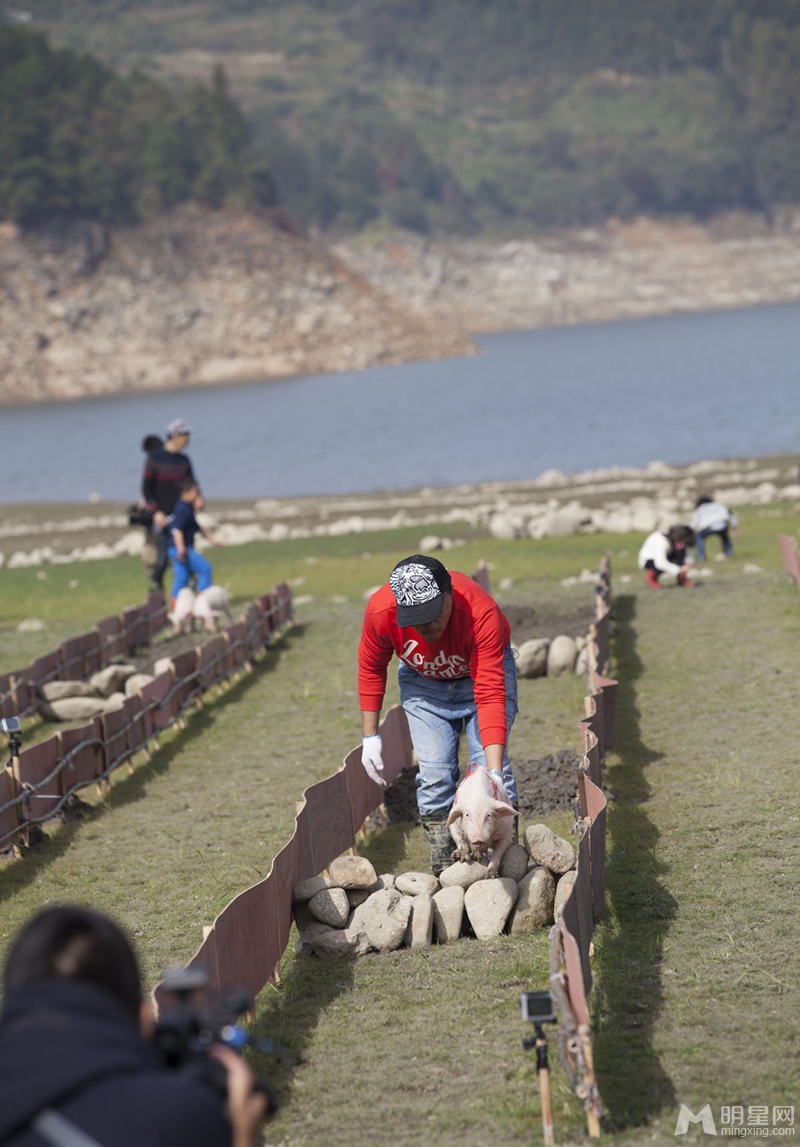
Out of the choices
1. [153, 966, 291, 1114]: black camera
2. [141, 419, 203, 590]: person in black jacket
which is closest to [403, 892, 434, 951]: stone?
[153, 966, 291, 1114]: black camera

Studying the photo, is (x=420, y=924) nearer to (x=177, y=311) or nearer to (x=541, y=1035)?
(x=541, y=1035)

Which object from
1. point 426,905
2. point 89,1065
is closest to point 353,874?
Answer: point 426,905

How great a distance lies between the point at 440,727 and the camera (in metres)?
7.95

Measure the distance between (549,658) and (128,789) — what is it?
16.2 feet

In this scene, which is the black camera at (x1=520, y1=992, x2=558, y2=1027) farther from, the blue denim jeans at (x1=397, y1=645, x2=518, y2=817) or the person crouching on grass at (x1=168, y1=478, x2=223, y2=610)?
the person crouching on grass at (x1=168, y1=478, x2=223, y2=610)

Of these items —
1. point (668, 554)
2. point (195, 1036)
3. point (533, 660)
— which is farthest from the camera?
point (668, 554)

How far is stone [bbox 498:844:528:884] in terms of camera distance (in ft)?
26.3

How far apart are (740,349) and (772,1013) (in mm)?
115972

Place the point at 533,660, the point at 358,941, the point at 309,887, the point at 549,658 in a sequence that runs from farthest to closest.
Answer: the point at 549,658 < the point at 533,660 < the point at 309,887 < the point at 358,941

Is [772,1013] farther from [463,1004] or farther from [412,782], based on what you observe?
[412,782]

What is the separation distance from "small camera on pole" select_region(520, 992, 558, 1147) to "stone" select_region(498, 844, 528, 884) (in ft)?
8.61

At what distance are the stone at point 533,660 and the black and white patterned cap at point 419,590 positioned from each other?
7.90 metres

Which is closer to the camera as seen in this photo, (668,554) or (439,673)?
(439,673)

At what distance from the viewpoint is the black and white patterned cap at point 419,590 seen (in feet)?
23.1
